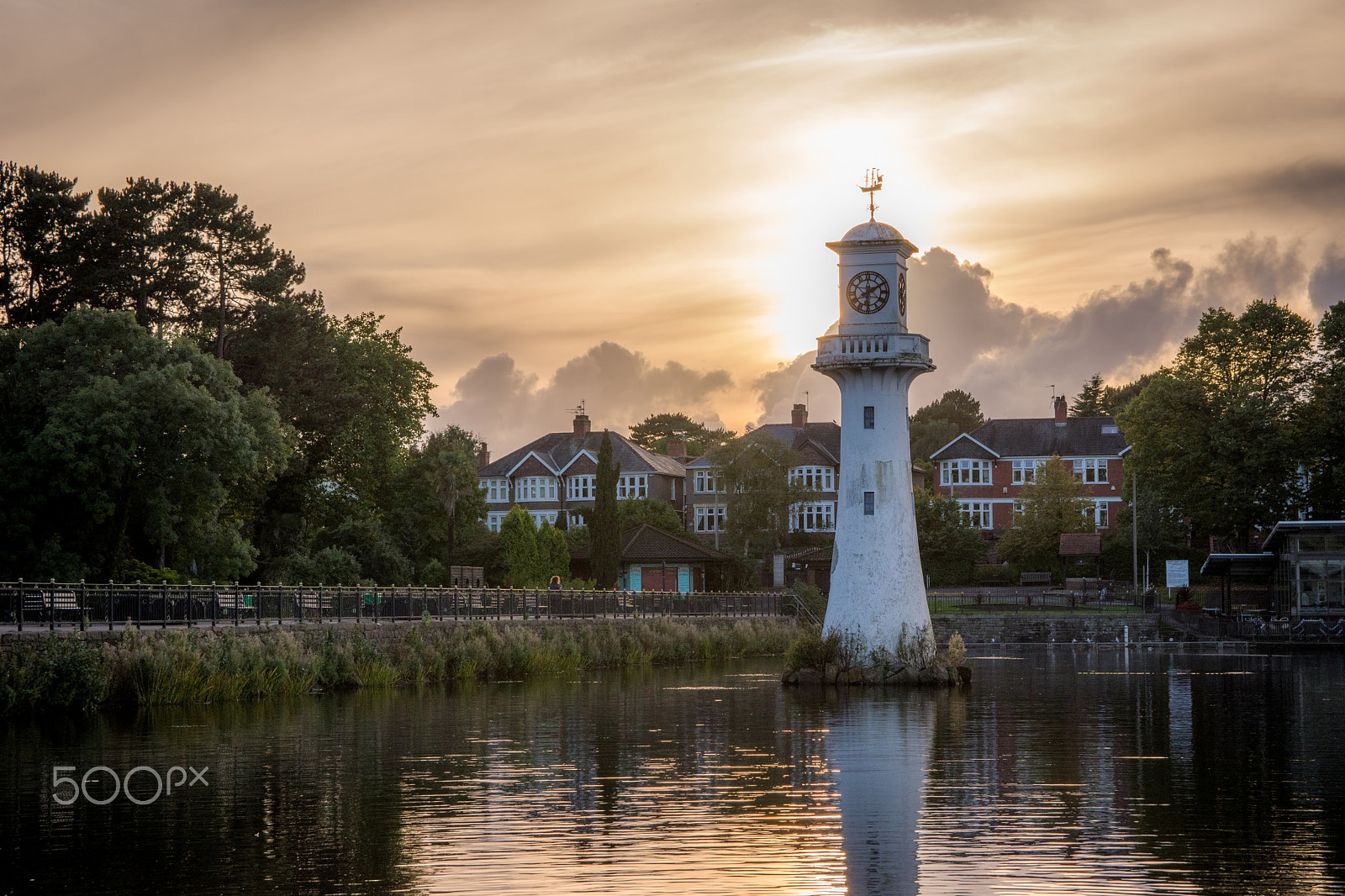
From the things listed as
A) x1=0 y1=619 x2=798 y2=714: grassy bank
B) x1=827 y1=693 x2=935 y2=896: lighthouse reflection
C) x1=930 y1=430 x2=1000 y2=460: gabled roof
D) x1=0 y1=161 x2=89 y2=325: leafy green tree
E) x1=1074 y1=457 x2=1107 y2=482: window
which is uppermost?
x1=0 y1=161 x2=89 y2=325: leafy green tree

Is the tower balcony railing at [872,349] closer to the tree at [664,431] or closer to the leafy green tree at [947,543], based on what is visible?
the leafy green tree at [947,543]

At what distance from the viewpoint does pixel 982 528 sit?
A: 103m

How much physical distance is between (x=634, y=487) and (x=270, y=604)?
234 feet

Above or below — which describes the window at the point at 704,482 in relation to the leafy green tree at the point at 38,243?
below

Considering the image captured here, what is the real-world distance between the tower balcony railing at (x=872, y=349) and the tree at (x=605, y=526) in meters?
39.3

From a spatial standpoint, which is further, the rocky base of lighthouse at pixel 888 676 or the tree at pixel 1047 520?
the tree at pixel 1047 520

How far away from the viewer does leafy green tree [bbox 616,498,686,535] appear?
92.4 meters

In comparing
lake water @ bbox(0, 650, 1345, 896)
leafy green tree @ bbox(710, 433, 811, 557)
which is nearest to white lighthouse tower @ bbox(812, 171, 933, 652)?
lake water @ bbox(0, 650, 1345, 896)

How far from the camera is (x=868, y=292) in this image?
39.8 metres

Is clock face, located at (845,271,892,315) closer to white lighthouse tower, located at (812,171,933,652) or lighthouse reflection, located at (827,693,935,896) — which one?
white lighthouse tower, located at (812,171,933,652)

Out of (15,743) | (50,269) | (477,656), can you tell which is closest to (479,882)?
(15,743)

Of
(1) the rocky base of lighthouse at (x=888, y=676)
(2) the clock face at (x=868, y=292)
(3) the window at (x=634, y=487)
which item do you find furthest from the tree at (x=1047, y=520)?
(2) the clock face at (x=868, y=292)

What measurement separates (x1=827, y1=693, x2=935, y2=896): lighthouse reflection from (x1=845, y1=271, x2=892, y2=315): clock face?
400 inches

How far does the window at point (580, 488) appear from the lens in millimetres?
109625
